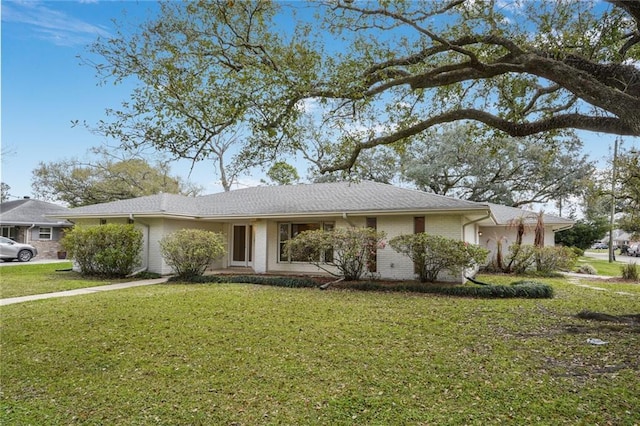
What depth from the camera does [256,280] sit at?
1398 cm

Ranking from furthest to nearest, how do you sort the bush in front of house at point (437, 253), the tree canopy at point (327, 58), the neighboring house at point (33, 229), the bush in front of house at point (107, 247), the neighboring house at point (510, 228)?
the neighboring house at point (33, 229) < the neighboring house at point (510, 228) < the bush in front of house at point (107, 247) < the bush in front of house at point (437, 253) < the tree canopy at point (327, 58)

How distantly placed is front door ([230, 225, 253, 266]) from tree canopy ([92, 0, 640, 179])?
912 centimetres

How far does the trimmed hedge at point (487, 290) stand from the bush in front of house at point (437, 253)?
759mm

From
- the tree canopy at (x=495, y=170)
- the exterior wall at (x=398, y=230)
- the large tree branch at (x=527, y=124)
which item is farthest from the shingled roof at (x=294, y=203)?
the tree canopy at (x=495, y=170)

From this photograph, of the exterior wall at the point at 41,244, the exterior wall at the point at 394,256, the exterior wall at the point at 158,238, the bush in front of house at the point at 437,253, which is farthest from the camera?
the exterior wall at the point at 41,244

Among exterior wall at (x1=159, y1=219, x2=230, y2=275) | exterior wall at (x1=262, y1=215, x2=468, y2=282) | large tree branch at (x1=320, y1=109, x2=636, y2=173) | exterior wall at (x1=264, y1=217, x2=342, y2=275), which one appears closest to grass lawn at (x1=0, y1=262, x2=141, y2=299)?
exterior wall at (x1=159, y1=219, x2=230, y2=275)

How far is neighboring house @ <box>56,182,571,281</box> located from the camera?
13.9m

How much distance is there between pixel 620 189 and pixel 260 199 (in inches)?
583

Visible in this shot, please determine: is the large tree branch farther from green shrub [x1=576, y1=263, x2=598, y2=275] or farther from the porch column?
green shrub [x1=576, y1=263, x2=598, y2=275]

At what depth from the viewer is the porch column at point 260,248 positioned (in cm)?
1641

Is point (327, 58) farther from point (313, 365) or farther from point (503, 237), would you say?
point (503, 237)

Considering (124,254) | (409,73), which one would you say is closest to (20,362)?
(409,73)

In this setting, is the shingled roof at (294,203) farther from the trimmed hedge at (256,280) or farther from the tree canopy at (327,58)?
the tree canopy at (327,58)

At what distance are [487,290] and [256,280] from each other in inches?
301
